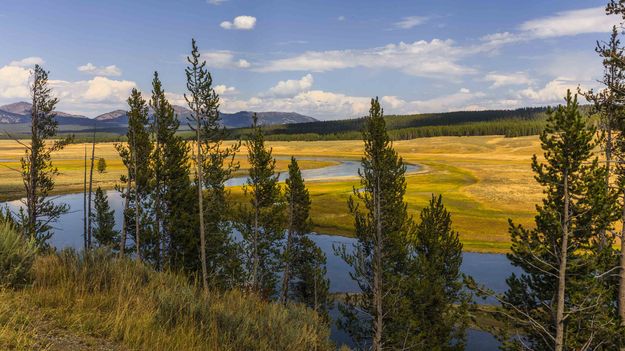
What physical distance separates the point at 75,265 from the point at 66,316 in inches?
105

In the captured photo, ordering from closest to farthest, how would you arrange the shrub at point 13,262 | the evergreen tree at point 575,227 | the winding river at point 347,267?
the shrub at point 13,262 → the evergreen tree at point 575,227 → the winding river at point 347,267

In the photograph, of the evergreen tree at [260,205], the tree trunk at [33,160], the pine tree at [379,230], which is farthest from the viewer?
the evergreen tree at [260,205]

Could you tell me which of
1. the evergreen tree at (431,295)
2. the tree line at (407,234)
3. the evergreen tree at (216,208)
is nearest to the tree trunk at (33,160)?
the tree line at (407,234)

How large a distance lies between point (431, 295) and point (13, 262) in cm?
1917

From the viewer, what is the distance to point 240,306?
25.7 feet

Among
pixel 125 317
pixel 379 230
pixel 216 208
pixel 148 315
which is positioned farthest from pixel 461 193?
pixel 125 317

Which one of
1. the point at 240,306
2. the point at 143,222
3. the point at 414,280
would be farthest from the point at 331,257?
the point at 240,306

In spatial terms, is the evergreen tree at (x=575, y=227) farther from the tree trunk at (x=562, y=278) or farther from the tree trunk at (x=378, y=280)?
the tree trunk at (x=378, y=280)

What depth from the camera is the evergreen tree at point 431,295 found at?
811 inches

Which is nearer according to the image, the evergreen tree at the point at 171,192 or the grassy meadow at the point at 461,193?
the evergreen tree at the point at 171,192

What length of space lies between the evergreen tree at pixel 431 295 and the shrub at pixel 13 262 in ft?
55.0

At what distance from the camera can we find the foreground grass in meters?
5.41

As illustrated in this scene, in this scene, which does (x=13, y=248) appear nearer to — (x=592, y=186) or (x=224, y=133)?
(x=592, y=186)

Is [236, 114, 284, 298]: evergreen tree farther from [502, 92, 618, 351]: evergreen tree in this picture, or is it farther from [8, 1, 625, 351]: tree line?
[502, 92, 618, 351]: evergreen tree
